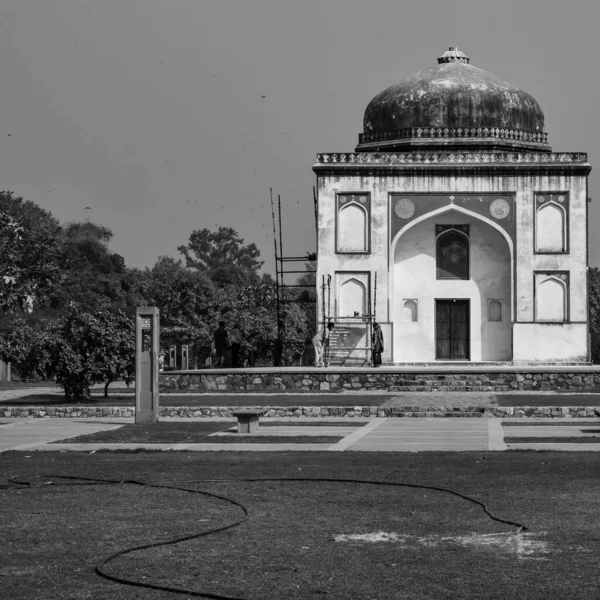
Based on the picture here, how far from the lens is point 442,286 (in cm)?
3628

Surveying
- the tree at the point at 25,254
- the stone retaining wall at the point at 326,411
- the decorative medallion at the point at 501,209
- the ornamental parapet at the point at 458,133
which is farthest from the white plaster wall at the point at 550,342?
the tree at the point at 25,254

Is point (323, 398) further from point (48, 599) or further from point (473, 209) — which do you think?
point (48, 599)

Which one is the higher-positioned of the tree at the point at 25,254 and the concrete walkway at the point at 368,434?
the tree at the point at 25,254

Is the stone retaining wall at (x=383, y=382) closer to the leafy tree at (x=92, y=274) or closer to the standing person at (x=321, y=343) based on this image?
the standing person at (x=321, y=343)

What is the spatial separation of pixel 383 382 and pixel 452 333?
647 centimetres

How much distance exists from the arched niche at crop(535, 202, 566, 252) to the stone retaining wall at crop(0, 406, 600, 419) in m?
14.1

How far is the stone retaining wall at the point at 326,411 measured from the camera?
70.2 ft

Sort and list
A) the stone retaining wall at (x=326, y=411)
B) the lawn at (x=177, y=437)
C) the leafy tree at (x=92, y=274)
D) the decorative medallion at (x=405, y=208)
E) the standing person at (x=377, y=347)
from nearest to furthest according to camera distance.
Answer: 1. the lawn at (x=177, y=437)
2. the stone retaining wall at (x=326, y=411)
3. the standing person at (x=377, y=347)
4. the decorative medallion at (x=405, y=208)
5. the leafy tree at (x=92, y=274)

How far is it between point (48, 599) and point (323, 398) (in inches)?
787

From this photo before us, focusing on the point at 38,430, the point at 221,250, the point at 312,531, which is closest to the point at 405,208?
the point at 38,430

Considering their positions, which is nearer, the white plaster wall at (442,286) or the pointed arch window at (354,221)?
the pointed arch window at (354,221)

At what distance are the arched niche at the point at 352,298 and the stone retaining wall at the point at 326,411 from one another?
12976 mm

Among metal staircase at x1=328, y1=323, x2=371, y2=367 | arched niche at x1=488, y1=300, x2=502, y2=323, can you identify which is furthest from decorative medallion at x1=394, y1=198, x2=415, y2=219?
arched niche at x1=488, y1=300, x2=502, y2=323

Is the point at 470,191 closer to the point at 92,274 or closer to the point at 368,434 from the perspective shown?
the point at 368,434
